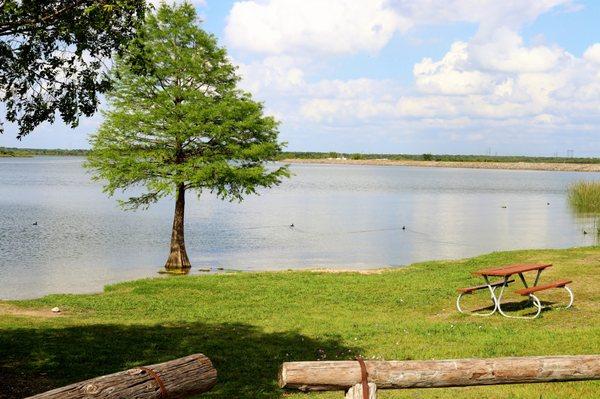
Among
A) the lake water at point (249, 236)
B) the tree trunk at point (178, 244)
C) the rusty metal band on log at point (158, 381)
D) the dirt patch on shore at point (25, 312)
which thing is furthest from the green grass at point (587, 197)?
the rusty metal band on log at point (158, 381)

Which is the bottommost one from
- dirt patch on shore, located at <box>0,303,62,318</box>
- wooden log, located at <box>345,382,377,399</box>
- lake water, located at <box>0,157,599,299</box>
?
lake water, located at <box>0,157,599,299</box>

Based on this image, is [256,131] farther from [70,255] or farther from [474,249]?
[474,249]

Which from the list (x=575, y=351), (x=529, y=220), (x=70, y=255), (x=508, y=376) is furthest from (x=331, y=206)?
(x=508, y=376)

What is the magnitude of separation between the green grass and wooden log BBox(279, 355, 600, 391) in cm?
5884

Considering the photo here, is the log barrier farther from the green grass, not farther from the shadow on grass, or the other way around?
the green grass

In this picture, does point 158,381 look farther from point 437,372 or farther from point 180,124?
point 180,124

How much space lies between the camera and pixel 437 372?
564cm

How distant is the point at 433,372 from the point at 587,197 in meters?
62.4

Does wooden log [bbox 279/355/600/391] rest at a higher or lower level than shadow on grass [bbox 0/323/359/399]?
higher

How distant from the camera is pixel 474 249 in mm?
40156

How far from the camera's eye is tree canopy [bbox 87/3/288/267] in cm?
2927

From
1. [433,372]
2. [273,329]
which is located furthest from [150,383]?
[273,329]

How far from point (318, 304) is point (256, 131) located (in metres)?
14.2

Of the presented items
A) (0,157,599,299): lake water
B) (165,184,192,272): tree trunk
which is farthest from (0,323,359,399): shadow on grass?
(165,184,192,272): tree trunk
